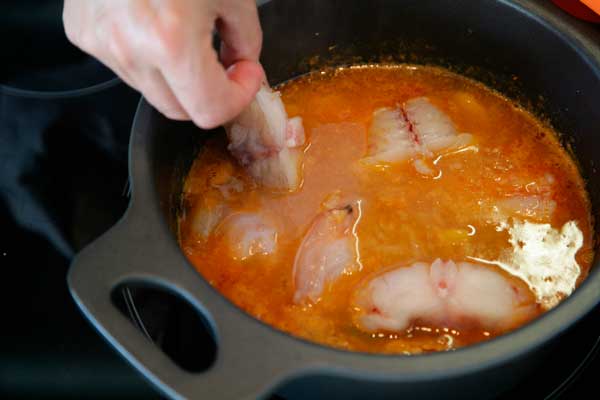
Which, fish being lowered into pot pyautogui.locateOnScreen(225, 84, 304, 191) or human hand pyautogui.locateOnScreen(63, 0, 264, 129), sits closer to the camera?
human hand pyautogui.locateOnScreen(63, 0, 264, 129)

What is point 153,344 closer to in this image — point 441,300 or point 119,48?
point 119,48

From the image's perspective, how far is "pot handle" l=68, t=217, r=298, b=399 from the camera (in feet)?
2.76

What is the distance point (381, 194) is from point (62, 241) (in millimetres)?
697

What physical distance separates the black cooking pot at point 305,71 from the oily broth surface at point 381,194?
0.14 feet

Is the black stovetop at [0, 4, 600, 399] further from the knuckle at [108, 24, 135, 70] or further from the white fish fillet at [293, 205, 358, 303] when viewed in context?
the knuckle at [108, 24, 135, 70]

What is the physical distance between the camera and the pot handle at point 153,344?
0.84 meters

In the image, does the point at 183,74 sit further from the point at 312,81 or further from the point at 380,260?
the point at 312,81

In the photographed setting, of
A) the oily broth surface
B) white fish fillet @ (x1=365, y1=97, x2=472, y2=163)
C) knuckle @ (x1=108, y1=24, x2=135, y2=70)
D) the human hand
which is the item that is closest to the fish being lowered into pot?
the oily broth surface

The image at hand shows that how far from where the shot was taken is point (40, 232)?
1.46 m

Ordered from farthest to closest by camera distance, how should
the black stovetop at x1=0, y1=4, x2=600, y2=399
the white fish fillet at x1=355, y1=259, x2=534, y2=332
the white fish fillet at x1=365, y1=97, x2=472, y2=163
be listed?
the white fish fillet at x1=365, y1=97, x2=472, y2=163 → the black stovetop at x1=0, y1=4, x2=600, y2=399 → the white fish fillet at x1=355, y1=259, x2=534, y2=332

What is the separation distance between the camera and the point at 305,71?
1609mm

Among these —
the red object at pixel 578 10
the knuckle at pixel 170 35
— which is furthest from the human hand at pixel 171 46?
the red object at pixel 578 10

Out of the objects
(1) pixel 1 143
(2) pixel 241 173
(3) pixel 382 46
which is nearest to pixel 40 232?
(1) pixel 1 143

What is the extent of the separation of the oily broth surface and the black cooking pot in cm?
4
